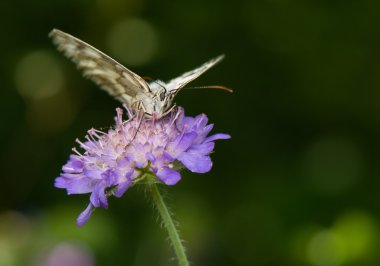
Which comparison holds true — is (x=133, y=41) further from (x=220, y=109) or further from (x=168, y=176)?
(x=168, y=176)

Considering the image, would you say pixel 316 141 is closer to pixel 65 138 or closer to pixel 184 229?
pixel 184 229

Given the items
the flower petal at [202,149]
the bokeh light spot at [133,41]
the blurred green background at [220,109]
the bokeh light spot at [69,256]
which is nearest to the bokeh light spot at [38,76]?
the blurred green background at [220,109]

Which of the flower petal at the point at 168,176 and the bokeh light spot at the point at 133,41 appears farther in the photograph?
the bokeh light spot at the point at 133,41

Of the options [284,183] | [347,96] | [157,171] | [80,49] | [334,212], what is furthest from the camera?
[347,96]

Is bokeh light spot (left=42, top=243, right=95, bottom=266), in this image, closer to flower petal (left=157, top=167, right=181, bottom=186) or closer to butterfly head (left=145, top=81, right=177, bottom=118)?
butterfly head (left=145, top=81, right=177, bottom=118)

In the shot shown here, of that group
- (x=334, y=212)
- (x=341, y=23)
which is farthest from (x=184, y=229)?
(x=341, y=23)

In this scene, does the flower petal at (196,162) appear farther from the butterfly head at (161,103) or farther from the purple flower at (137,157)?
the butterfly head at (161,103)
